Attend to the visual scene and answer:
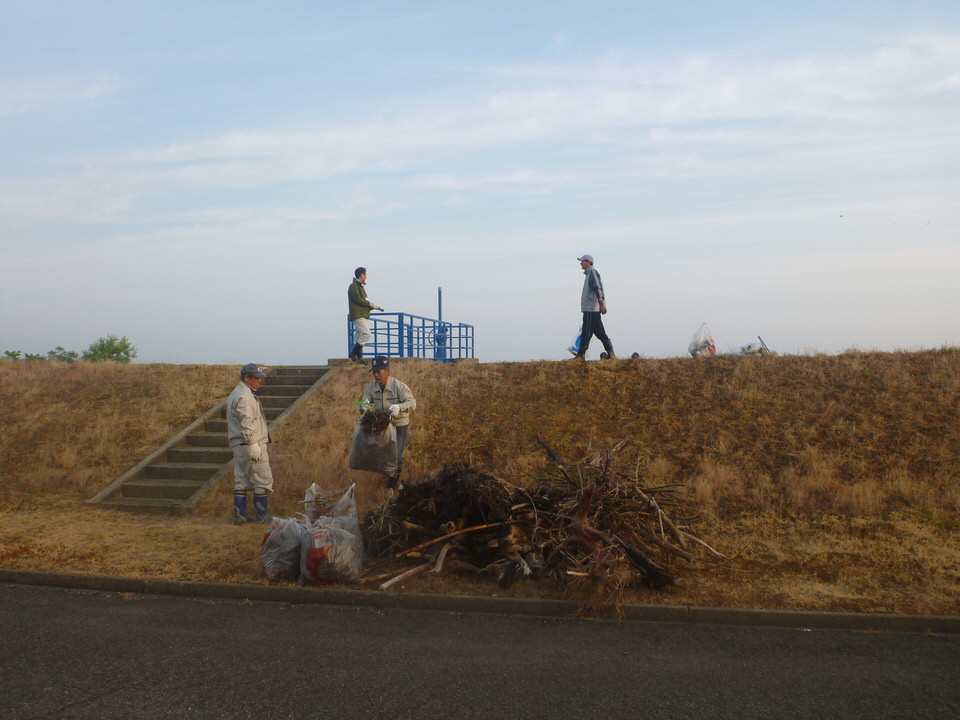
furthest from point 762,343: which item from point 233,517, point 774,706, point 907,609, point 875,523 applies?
point 774,706

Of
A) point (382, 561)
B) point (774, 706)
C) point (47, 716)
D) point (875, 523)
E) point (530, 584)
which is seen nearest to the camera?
point (47, 716)

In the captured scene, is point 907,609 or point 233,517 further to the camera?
point 233,517

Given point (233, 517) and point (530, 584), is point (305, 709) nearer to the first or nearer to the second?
point (530, 584)

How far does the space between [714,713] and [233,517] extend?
749 cm

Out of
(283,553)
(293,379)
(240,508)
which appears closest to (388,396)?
(240,508)

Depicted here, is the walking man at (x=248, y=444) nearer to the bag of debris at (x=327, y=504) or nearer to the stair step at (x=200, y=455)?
the bag of debris at (x=327, y=504)

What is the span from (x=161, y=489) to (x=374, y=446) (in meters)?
4.46

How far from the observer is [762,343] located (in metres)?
16.2

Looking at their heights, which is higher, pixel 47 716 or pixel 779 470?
pixel 779 470

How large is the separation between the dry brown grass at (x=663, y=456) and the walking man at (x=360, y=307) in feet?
2.73

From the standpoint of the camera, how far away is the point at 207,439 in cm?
1367

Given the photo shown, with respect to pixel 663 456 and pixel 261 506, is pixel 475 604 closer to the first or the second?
pixel 261 506

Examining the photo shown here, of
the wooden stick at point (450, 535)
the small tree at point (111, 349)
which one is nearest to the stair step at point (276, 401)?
the wooden stick at point (450, 535)

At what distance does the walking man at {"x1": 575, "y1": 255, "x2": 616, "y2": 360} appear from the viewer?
45.6ft
